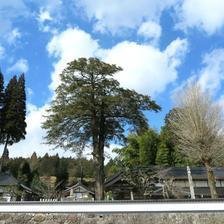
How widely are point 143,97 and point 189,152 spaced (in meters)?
5.68

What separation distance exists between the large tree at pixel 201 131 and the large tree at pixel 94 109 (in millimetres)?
3039

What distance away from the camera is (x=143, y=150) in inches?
1827

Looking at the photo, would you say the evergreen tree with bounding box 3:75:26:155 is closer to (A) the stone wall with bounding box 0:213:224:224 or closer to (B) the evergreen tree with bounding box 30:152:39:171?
(A) the stone wall with bounding box 0:213:224:224

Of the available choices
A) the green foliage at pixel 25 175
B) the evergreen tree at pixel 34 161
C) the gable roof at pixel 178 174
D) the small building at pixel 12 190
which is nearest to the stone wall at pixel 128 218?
the gable roof at pixel 178 174

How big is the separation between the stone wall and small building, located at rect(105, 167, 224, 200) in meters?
13.9

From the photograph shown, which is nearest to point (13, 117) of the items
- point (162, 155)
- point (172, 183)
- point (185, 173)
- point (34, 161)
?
point (172, 183)

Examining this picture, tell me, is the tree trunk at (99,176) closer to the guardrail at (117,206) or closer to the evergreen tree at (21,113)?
the guardrail at (117,206)

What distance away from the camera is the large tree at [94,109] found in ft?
76.6

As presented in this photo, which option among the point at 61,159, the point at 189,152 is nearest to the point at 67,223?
the point at 189,152

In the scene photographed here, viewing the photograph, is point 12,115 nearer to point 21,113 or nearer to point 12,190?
point 21,113

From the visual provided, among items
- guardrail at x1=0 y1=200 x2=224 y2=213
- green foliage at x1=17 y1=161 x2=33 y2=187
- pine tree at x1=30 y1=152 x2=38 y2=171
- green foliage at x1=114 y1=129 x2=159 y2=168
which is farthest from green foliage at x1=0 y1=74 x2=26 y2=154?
pine tree at x1=30 y1=152 x2=38 y2=171

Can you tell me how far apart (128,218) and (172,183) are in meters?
15.4

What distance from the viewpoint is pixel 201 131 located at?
21547 mm

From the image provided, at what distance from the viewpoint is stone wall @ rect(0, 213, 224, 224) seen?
12.2m
